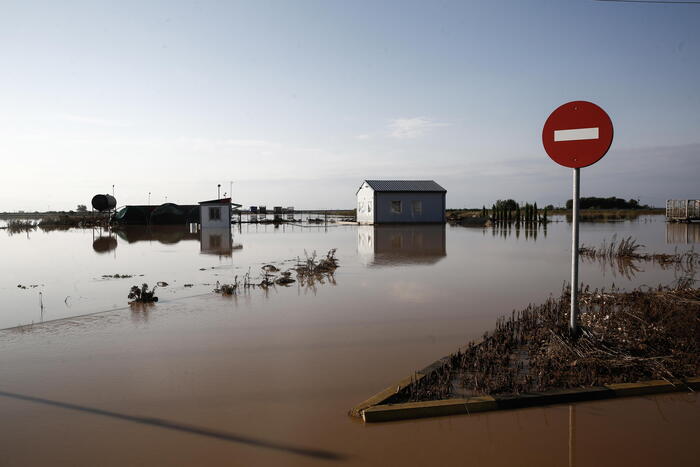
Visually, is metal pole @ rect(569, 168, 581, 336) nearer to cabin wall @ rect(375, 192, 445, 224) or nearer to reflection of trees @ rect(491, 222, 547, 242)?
reflection of trees @ rect(491, 222, 547, 242)

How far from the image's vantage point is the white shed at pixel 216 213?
123 feet

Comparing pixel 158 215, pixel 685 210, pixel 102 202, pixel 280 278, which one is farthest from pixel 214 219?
pixel 685 210

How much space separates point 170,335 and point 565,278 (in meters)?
9.89

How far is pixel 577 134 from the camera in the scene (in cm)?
567

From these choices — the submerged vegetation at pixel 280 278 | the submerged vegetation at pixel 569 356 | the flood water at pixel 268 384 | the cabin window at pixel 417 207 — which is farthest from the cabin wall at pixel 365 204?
the submerged vegetation at pixel 569 356

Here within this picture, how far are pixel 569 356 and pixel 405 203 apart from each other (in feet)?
115

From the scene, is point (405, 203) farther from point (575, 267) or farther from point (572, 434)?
point (572, 434)

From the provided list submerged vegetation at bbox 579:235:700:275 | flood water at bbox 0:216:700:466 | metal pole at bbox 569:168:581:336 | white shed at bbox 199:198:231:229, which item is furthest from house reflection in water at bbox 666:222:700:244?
white shed at bbox 199:198:231:229

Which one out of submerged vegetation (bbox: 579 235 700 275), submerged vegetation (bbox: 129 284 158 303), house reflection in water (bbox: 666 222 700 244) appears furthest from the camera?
house reflection in water (bbox: 666 222 700 244)

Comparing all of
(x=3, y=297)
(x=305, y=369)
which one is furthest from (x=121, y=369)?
(x=3, y=297)

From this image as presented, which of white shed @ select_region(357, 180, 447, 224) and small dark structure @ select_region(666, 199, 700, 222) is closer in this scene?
white shed @ select_region(357, 180, 447, 224)

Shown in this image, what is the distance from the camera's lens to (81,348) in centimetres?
636

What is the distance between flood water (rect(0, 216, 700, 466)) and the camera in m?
3.70

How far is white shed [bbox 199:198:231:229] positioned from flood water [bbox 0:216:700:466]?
2628 centimetres
